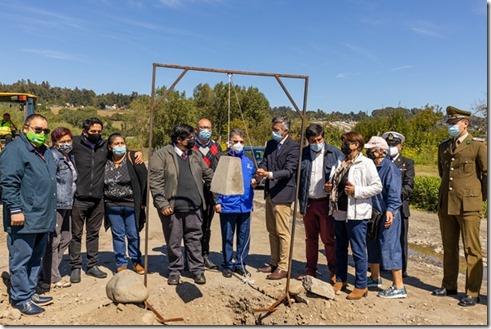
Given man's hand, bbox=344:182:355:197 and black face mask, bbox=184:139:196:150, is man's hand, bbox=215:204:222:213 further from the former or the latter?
man's hand, bbox=344:182:355:197

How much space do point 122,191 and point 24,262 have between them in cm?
134

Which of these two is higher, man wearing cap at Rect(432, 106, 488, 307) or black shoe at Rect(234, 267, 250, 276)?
man wearing cap at Rect(432, 106, 488, 307)

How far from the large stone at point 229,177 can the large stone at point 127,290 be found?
132 centimetres

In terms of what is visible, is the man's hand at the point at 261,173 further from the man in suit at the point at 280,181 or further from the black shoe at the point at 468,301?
the black shoe at the point at 468,301

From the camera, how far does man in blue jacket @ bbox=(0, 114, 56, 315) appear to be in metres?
3.97

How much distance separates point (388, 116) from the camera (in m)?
27.5

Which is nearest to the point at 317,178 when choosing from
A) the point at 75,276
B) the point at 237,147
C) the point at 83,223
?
the point at 237,147

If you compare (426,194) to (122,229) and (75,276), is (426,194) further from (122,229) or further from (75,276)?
(75,276)

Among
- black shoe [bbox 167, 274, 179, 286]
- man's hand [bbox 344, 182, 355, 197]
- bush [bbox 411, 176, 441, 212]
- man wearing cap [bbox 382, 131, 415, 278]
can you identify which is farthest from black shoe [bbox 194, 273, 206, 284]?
→ bush [bbox 411, 176, 441, 212]

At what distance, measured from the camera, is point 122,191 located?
200 inches

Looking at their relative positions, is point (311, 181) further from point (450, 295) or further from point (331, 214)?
point (450, 295)

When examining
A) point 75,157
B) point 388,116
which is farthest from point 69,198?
point 388,116

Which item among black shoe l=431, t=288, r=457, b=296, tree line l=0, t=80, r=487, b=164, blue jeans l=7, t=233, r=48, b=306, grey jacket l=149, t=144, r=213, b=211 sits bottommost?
black shoe l=431, t=288, r=457, b=296

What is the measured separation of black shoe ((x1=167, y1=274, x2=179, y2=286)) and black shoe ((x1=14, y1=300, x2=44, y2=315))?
4.59 feet
